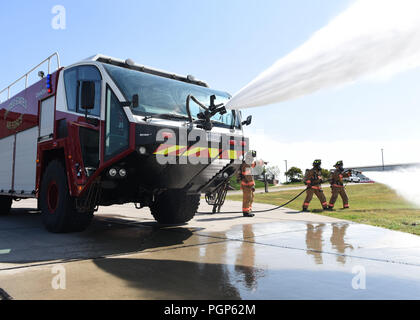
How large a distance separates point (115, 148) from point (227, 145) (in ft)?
5.56

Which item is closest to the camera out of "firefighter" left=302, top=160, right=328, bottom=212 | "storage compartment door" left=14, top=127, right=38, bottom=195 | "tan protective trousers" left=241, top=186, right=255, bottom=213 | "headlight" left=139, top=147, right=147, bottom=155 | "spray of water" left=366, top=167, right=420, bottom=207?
"headlight" left=139, top=147, right=147, bottom=155

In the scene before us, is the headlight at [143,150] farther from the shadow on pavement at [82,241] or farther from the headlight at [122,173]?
the shadow on pavement at [82,241]

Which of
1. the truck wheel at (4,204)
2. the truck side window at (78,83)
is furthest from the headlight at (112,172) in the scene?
the truck wheel at (4,204)

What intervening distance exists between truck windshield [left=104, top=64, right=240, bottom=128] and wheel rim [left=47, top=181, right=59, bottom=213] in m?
2.30

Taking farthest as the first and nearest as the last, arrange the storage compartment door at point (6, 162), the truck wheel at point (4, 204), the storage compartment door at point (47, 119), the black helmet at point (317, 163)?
1. the black helmet at point (317, 163)
2. the truck wheel at point (4, 204)
3. the storage compartment door at point (6, 162)
4. the storage compartment door at point (47, 119)

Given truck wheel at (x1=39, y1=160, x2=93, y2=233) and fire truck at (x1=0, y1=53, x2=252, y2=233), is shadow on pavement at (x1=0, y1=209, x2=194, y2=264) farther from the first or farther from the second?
fire truck at (x1=0, y1=53, x2=252, y2=233)

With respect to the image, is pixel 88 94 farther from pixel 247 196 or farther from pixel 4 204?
pixel 4 204

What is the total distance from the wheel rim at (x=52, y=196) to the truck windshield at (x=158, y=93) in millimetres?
2296

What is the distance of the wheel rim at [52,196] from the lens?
5977mm

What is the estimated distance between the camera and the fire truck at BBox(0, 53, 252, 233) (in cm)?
480

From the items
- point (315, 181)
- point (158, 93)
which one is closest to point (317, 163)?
point (315, 181)

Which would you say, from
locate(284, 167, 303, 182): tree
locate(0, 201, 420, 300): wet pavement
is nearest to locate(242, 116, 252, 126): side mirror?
locate(0, 201, 420, 300): wet pavement

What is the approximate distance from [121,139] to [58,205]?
186cm

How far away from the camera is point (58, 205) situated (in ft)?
18.6
